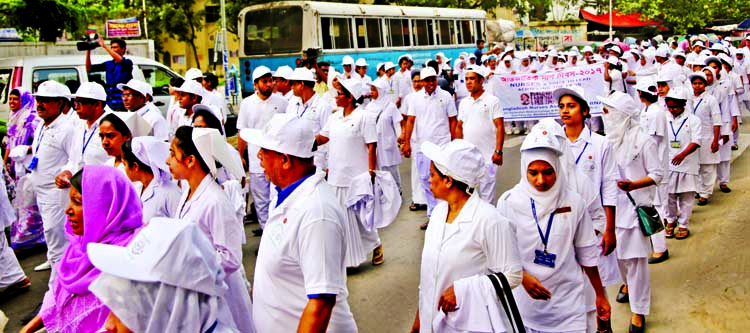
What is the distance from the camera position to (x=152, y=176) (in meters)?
4.50

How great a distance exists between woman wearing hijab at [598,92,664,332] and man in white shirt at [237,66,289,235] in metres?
4.03

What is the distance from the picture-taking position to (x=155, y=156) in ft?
14.5

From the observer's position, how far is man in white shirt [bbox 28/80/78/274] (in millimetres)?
6918

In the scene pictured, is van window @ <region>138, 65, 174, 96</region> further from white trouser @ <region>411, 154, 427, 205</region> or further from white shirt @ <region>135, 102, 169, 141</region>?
white shirt @ <region>135, 102, 169, 141</region>

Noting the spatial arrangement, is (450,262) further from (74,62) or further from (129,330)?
(74,62)

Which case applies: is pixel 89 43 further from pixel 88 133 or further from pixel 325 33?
pixel 325 33

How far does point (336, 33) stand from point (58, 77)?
918 cm

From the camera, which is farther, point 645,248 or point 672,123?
point 672,123

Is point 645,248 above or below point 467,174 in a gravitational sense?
below

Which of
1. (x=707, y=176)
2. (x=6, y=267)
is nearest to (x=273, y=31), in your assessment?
(x=707, y=176)

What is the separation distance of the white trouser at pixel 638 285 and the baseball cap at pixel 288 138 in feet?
10.8

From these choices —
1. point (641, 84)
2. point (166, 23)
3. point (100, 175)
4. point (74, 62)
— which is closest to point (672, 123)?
point (641, 84)

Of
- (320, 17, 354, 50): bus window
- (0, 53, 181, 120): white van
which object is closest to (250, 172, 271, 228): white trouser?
(0, 53, 181, 120): white van

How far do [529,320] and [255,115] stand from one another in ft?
17.4
